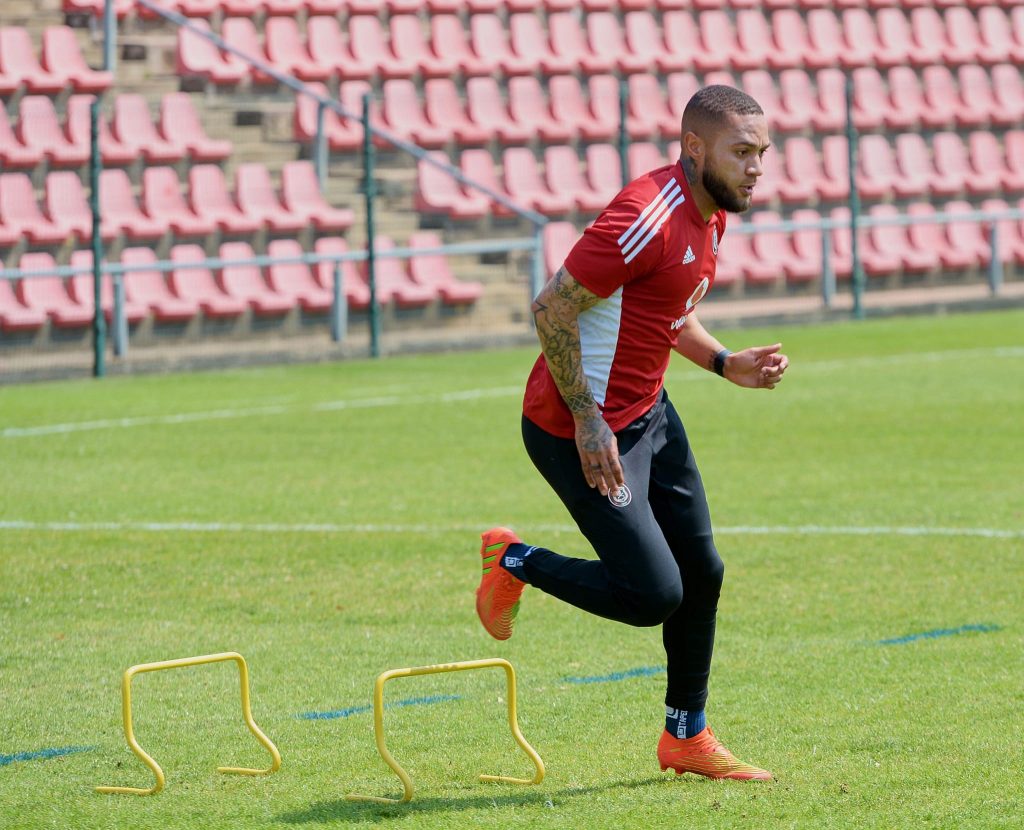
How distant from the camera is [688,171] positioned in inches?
205

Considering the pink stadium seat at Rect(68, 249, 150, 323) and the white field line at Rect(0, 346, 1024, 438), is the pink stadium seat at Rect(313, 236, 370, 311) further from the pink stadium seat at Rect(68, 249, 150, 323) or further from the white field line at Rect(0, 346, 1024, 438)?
the white field line at Rect(0, 346, 1024, 438)

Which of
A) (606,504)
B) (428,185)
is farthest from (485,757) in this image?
(428,185)

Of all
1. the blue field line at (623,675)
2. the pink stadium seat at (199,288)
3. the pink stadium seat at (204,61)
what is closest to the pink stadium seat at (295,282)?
the pink stadium seat at (199,288)

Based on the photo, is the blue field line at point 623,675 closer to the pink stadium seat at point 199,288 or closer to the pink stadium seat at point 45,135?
the pink stadium seat at point 199,288

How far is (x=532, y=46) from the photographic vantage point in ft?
85.0

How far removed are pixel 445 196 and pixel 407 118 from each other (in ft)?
4.72

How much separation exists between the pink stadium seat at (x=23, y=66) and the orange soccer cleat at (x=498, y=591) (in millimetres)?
17244

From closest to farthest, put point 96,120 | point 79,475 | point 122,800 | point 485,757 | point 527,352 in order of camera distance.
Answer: point 122,800
point 485,757
point 79,475
point 96,120
point 527,352

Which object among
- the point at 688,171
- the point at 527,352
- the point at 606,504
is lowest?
the point at 527,352

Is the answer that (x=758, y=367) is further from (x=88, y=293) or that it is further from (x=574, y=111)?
(x=574, y=111)

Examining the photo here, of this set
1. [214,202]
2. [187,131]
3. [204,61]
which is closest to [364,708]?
[214,202]

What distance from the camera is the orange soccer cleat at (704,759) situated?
5191mm

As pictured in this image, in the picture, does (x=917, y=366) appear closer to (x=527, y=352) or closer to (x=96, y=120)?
(x=527, y=352)

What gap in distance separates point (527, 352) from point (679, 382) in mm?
3870
